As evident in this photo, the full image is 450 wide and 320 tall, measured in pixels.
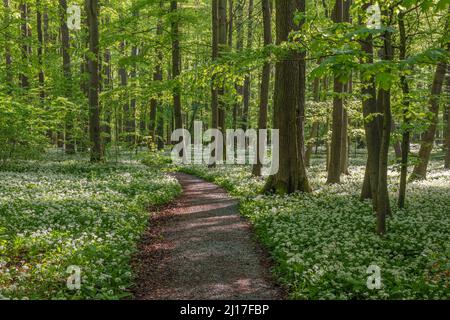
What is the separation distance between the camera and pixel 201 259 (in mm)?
9359

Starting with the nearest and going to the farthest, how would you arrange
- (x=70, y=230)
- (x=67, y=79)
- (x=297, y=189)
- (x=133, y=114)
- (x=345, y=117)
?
(x=70, y=230) → (x=297, y=189) → (x=345, y=117) → (x=67, y=79) → (x=133, y=114)

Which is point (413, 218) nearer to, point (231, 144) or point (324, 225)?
point (324, 225)

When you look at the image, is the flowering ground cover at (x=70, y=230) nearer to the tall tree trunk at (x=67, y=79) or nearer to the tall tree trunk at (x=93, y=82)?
the tall tree trunk at (x=93, y=82)

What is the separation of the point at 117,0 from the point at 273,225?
89.5ft

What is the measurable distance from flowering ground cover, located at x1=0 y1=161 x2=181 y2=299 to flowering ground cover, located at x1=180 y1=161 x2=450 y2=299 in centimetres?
350

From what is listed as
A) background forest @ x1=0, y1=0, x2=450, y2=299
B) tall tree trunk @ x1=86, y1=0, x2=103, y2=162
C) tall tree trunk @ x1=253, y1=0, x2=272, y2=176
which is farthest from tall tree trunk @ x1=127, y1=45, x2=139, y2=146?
tall tree trunk @ x1=253, y1=0, x2=272, y2=176

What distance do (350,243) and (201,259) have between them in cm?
356

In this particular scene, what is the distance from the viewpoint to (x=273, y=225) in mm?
11242

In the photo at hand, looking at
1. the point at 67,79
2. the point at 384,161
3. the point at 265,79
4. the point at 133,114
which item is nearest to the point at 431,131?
the point at 265,79

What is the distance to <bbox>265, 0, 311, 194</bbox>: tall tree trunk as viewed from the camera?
15305 millimetres

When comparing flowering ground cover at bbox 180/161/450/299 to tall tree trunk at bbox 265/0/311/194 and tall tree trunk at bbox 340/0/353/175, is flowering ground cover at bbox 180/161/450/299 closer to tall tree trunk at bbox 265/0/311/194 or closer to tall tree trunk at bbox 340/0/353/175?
tall tree trunk at bbox 265/0/311/194

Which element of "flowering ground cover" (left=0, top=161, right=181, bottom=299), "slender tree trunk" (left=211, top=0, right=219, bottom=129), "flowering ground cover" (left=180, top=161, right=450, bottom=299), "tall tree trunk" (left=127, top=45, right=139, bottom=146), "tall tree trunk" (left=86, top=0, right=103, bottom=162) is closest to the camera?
"flowering ground cover" (left=0, top=161, right=181, bottom=299)

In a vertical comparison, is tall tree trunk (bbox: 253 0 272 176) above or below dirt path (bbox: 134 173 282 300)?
above

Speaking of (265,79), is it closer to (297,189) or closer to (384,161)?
(297,189)
